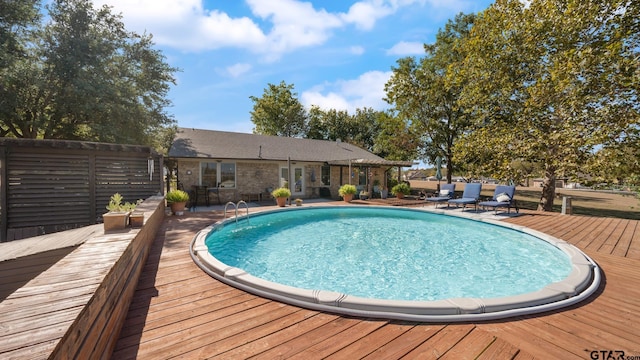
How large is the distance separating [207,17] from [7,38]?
34.5ft

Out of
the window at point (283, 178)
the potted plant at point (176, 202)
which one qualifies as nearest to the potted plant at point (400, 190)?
the window at point (283, 178)

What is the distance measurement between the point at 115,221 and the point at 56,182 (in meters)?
5.65

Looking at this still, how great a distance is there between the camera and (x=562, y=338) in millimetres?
2734

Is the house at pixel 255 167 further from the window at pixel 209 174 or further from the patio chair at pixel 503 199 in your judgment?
the patio chair at pixel 503 199

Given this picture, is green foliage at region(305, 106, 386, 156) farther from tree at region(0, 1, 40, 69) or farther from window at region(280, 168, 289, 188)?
tree at region(0, 1, 40, 69)

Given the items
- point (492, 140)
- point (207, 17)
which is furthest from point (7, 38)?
point (492, 140)

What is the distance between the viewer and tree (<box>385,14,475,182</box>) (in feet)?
67.4

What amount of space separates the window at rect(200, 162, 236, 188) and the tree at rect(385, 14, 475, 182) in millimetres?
14616

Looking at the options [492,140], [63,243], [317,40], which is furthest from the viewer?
[492,140]

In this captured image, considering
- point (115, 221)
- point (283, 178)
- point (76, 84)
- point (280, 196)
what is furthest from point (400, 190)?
point (76, 84)

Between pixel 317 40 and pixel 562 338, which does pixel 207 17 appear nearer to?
pixel 317 40

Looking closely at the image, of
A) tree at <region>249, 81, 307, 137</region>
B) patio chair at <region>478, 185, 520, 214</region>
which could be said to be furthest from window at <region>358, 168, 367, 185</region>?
tree at <region>249, 81, 307, 137</region>

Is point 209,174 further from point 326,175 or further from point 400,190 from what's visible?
point 400,190

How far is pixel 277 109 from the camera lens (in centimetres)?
3338
